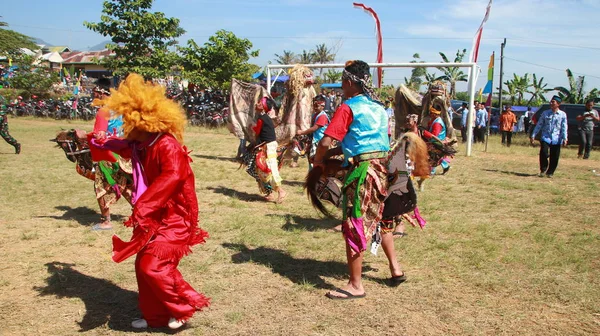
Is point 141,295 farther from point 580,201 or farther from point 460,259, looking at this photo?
point 580,201

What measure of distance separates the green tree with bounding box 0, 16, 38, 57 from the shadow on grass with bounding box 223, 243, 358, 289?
114 ft

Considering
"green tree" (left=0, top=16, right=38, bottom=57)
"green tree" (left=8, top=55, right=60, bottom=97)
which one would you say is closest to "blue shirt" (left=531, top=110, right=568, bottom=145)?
"green tree" (left=8, top=55, right=60, bottom=97)

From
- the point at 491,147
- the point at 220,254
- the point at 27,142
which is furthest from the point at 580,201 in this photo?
the point at 27,142

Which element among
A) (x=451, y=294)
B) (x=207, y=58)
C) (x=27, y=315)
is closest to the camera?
(x=27, y=315)

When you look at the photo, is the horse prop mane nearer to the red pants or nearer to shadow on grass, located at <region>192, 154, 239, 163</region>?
the red pants

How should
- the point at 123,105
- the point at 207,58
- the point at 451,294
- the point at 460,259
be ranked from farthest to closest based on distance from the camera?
the point at 207,58, the point at 460,259, the point at 451,294, the point at 123,105

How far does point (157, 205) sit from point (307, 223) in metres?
3.52

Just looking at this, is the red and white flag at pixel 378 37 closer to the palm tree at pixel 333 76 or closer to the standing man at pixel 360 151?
the standing man at pixel 360 151

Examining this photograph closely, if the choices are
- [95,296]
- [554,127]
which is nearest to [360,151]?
[95,296]

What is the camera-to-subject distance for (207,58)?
24000mm

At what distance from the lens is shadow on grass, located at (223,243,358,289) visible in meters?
4.72

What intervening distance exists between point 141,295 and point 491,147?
644 inches

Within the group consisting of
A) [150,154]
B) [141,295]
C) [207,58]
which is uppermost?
[207,58]

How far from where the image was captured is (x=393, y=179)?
4.21 meters
